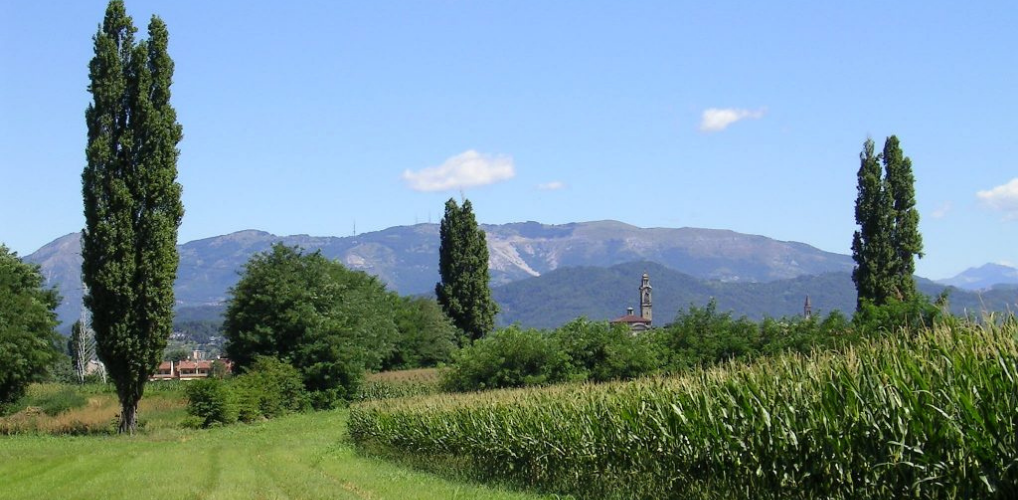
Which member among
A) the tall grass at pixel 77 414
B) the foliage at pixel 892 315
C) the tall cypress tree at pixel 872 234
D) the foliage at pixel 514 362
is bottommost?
the tall grass at pixel 77 414

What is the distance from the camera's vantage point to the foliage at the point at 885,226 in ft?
163

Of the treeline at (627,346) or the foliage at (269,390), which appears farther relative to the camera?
the foliage at (269,390)

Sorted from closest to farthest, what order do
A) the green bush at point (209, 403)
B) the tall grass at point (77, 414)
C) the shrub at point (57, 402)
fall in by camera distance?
1. the tall grass at point (77, 414)
2. the green bush at point (209, 403)
3. the shrub at point (57, 402)

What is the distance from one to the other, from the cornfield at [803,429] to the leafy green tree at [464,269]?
5667 cm

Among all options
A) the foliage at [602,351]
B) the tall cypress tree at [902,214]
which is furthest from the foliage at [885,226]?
the foliage at [602,351]

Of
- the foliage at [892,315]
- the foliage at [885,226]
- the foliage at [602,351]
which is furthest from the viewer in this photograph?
the foliage at [885,226]

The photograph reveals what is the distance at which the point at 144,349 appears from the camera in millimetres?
38812

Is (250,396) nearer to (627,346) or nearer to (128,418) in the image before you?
(128,418)

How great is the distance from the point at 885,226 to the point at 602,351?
15966 mm

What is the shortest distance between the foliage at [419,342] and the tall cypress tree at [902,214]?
45.0 m

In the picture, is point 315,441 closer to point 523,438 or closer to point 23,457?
point 23,457

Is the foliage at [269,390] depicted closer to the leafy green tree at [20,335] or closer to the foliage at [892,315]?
the leafy green tree at [20,335]

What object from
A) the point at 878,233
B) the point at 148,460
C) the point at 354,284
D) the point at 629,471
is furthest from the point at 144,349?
the point at 354,284

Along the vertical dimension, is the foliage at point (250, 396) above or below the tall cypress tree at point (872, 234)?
below
